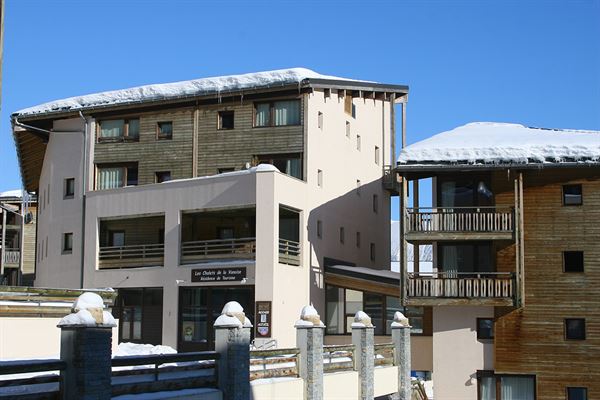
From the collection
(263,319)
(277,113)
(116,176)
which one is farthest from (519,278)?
(116,176)

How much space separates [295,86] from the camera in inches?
1567

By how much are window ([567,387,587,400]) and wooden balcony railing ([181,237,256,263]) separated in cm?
1316

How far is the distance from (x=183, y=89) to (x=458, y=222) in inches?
592

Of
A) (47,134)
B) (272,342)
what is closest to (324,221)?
(272,342)

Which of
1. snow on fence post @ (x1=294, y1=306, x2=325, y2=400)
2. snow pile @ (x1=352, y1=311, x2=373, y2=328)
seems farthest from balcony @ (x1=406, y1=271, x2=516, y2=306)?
snow on fence post @ (x1=294, y1=306, x2=325, y2=400)

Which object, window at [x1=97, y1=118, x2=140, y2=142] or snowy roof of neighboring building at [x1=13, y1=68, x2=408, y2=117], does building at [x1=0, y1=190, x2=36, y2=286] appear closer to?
snowy roof of neighboring building at [x1=13, y1=68, x2=408, y2=117]

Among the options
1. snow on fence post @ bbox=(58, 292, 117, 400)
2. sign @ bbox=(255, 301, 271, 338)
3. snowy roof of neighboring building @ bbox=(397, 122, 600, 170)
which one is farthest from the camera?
sign @ bbox=(255, 301, 271, 338)

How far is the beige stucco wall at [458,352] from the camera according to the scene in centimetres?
3484

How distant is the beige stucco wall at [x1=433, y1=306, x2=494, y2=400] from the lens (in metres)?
34.8

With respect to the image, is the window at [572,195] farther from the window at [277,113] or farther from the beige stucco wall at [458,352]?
the window at [277,113]

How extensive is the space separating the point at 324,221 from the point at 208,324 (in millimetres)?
7030

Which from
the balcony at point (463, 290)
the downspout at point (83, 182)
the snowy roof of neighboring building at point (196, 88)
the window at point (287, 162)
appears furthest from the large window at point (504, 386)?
the downspout at point (83, 182)

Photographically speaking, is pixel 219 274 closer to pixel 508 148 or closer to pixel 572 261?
pixel 508 148

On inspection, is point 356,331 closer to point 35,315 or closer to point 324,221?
point 35,315
